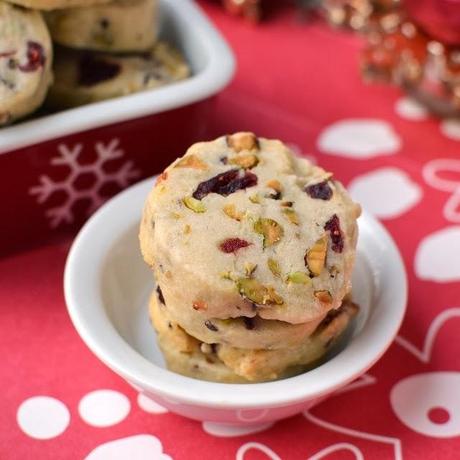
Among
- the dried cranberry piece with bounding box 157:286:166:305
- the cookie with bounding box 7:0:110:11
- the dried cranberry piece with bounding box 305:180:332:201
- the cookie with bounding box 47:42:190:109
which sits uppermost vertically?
the cookie with bounding box 7:0:110:11

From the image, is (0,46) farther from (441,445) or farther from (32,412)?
(441,445)

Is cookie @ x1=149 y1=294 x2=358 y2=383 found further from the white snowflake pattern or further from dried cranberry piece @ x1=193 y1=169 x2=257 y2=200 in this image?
the white snowflake pattern

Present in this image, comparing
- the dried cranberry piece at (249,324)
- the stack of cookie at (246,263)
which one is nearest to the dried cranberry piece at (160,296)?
the stack of cookie at (246,263)

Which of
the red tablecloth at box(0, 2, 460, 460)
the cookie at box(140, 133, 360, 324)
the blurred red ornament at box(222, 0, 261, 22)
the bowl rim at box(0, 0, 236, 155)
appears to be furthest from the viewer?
the blurred red ornament at box(222, 0, 261, 22)

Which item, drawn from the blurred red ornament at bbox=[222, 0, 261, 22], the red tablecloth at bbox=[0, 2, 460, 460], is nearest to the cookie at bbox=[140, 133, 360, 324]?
the red tablecloth at bbox=[0, 2, 460, 460]

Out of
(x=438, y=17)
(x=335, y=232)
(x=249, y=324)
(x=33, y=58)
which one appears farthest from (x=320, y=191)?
(x=438, y=17)

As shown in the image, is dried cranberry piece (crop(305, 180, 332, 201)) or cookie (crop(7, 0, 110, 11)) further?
cookie (crop(7, 0, 110, 11))

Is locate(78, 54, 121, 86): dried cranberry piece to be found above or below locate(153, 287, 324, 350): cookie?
above
